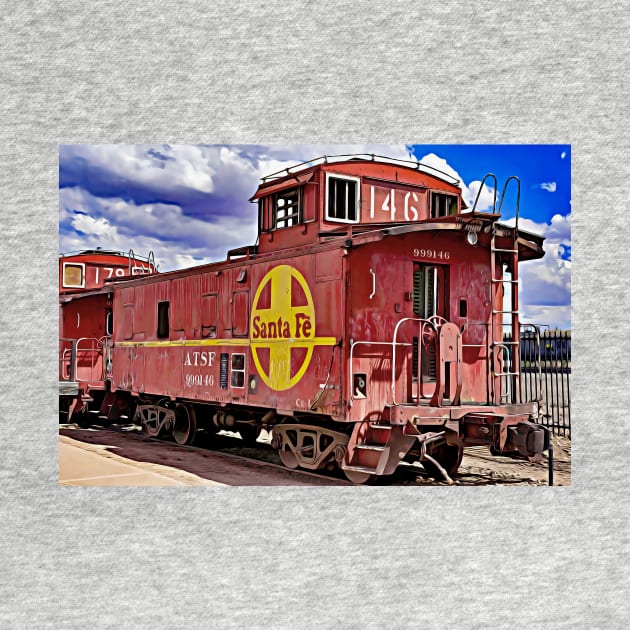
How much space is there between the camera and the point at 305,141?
6539 mm

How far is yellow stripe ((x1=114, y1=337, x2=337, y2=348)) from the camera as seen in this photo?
23.1ft

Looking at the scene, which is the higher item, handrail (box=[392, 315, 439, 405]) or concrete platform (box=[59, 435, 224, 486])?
handrail (box=[392, 315, 439, 405])

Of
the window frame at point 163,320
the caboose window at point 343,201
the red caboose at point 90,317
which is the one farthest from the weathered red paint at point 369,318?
the red caboose at point 90,317

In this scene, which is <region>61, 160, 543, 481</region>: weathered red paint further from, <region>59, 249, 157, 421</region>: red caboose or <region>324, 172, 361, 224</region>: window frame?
<region>59, 249, 157, 421</region>: red caboose

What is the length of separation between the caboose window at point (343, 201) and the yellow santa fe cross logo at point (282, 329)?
0.77m

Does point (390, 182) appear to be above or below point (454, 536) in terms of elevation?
above

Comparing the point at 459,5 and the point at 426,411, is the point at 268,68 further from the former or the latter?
the point at 426,411

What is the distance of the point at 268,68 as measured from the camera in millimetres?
6391

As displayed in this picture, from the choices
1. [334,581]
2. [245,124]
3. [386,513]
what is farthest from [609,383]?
[245,124]

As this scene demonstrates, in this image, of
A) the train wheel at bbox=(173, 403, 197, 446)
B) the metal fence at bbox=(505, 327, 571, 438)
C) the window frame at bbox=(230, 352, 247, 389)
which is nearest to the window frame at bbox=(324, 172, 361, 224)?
the window frame at bbox=(230, 352, 247, 389)

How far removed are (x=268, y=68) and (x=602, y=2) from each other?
2949 mm

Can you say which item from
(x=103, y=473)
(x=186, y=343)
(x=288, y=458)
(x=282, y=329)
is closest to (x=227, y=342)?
(x=186, y=343)

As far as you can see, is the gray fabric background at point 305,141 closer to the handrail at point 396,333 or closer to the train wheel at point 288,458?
the handrail at point 396,333

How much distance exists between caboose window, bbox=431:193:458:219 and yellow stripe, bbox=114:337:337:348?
2.16m
